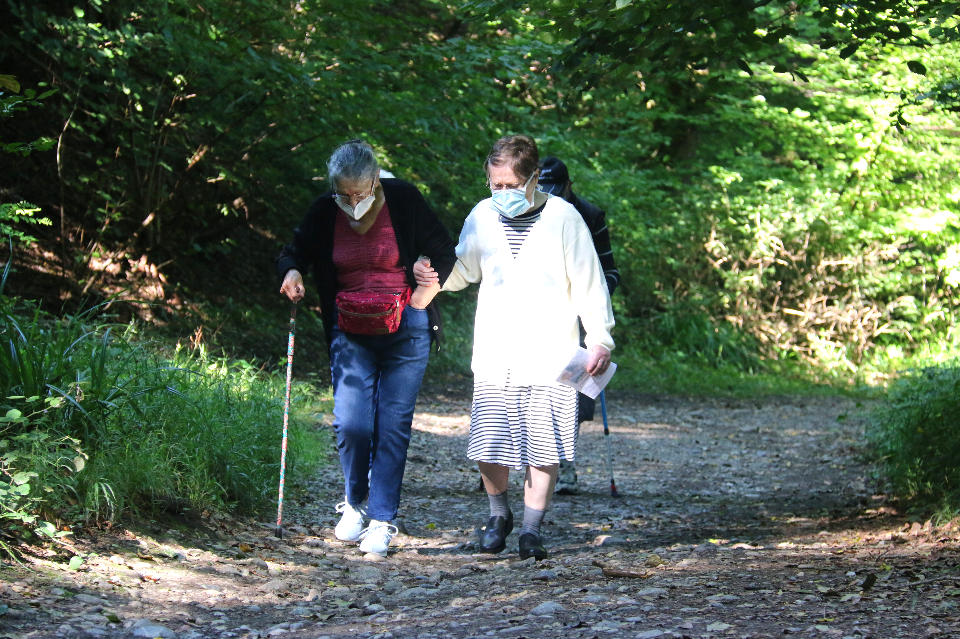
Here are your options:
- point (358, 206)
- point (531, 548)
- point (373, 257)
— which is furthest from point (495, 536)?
point (358, 206)

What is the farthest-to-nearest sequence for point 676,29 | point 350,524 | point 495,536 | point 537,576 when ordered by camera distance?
point 676,29 → point 350,524 → point 495,536 → point 537,576

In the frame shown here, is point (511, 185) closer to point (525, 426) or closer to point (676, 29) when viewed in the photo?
point (525, 426)

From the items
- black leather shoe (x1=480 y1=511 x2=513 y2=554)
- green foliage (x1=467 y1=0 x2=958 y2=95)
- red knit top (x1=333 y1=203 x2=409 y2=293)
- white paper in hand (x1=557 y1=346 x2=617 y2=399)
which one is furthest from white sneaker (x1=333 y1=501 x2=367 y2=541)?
green foliage (x1=467 y1=0 x2=958 y2=95)

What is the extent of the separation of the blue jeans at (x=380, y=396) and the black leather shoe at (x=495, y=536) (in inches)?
18.8

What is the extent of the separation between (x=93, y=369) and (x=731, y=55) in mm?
3935

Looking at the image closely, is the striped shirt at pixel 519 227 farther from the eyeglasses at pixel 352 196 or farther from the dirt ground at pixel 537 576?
the dirt ground at pixel 537 576

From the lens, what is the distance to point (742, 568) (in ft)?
14.4

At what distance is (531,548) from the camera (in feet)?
15.3

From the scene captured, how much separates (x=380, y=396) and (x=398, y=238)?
31.5 inches

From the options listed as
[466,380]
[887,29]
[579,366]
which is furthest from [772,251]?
[579,366]

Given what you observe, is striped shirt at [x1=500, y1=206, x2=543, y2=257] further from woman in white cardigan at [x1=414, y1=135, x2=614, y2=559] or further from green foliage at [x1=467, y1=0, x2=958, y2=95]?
green foliage at [x1=467, y1=0, x2=958, y2=95]

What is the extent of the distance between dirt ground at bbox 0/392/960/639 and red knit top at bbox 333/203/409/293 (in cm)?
134

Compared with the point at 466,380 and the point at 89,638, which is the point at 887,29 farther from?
the point at 466,380

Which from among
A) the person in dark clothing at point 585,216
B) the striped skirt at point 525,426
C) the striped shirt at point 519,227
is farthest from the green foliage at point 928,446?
the striped shirt at point 519,227
